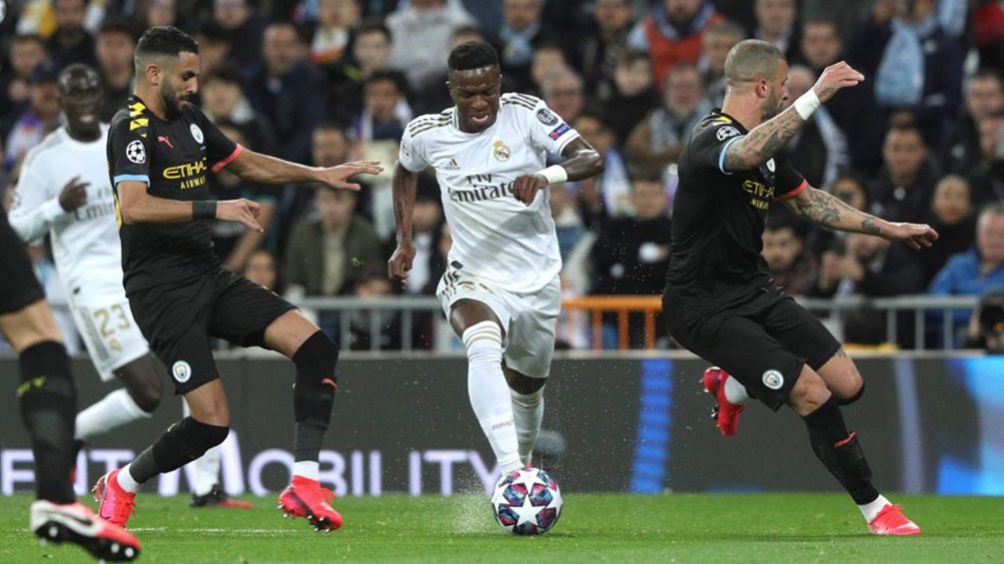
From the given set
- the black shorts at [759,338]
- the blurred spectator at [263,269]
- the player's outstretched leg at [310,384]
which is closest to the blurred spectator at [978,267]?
the black shorts at [759,338]

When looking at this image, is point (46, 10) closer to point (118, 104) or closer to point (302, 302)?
point (118, 104)

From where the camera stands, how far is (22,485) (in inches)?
559

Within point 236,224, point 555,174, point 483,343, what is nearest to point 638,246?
point 236,224

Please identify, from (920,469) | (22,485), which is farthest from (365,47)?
(920,469)

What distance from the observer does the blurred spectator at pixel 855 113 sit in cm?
1614

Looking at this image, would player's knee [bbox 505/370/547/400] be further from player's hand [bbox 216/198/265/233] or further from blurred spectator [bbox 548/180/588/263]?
blurred spectator [bbox 548/180/588/263]

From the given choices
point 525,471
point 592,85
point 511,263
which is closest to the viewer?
point 525,471

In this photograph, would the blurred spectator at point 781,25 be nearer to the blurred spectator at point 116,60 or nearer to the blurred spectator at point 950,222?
the blurred spectator at point 950,222

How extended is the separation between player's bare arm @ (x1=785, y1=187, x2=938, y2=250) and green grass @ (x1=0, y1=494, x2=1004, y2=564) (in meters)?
1.55

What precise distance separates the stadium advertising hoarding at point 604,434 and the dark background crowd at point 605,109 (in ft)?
2.50

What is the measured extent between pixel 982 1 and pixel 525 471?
9106 millimetres

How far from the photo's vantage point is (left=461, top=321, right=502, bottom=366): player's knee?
9.93m

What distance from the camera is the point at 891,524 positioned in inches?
380

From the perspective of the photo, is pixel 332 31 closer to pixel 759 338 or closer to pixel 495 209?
pixel 495 209
